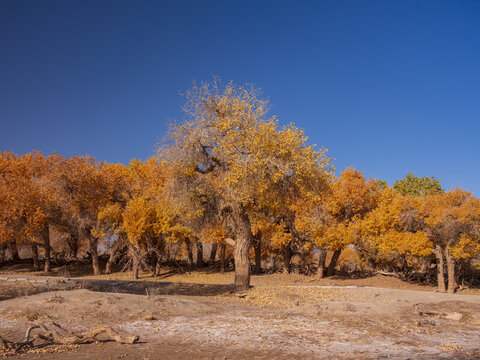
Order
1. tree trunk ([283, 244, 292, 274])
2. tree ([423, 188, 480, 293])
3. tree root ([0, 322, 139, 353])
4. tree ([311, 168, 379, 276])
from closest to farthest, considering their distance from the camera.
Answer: tree root ([0, 322, 139, 353])
tree ([423, 188, 480, 293])
tree ([311, 168, 379, 276])
tree trunk ([283, 244, 292, 274])

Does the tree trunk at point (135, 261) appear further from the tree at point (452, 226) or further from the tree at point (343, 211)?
the tree at point (452, 226)

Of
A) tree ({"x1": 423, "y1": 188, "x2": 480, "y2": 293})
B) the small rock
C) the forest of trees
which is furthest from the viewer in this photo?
tree ({"x1": 423, "y1": 188, "x2": 480, "y2": 293})

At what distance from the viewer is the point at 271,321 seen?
1241 centimetres

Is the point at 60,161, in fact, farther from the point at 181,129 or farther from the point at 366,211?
the point at 366,211

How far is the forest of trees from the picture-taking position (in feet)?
60.2

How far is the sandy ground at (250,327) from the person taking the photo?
891 cm

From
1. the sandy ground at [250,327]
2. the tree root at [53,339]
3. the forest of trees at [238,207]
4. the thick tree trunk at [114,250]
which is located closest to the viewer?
the tree root at [53,339]

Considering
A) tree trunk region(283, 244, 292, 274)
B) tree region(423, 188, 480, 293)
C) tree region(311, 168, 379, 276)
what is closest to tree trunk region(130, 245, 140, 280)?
tree trunk region(283, 244, 292, 274)

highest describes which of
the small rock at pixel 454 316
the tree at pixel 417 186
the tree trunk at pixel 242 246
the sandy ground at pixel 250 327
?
the tree at pixel 417 186

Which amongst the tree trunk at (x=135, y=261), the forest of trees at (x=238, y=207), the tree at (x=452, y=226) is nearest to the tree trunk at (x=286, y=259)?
the forest of trees at (x=238, y=207)

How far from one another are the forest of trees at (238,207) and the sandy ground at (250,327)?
556 cm

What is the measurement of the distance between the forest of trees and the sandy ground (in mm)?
5563

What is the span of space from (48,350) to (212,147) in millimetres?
12266

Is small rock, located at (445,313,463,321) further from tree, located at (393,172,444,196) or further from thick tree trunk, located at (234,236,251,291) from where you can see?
tree, located at (393,172,444,196)
